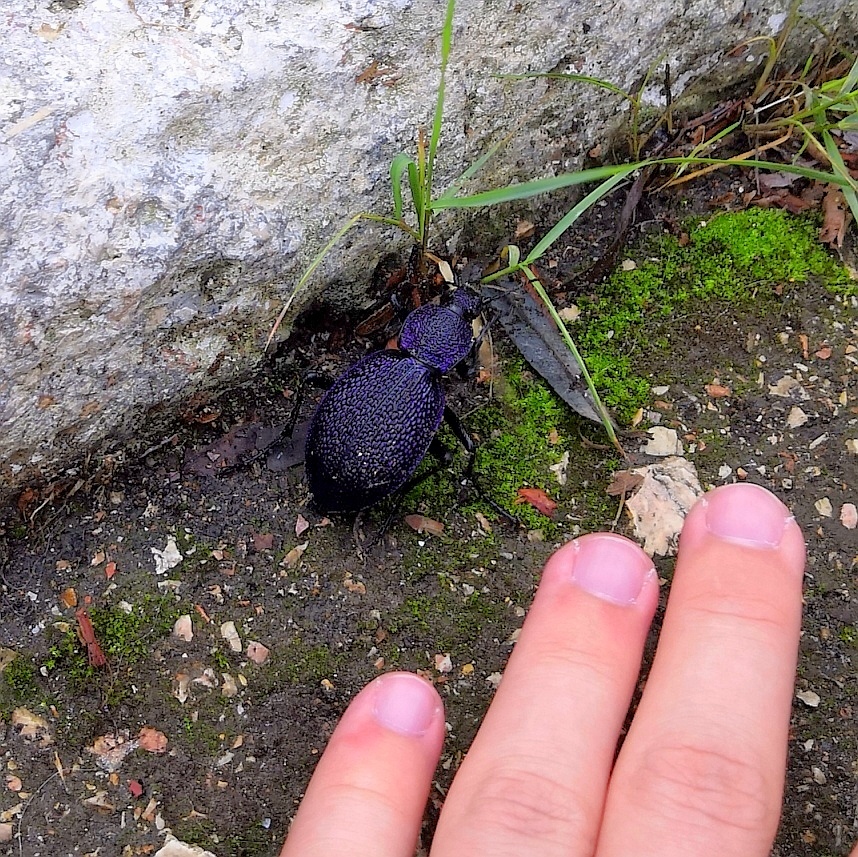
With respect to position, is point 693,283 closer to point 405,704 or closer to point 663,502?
point 663,502

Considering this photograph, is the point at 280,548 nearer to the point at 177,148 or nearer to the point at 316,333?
the point at 316,333

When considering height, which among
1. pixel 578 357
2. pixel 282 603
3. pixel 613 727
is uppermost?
pixel 578 357

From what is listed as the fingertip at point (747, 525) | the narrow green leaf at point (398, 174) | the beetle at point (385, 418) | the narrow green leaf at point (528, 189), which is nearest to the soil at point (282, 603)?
the beetle at point (385, 418)

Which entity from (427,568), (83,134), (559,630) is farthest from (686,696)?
(83,134)

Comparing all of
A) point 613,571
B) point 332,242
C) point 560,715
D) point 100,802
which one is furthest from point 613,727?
point 332,242

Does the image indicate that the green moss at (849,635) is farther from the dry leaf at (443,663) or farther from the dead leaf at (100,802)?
the dead leaf at (100,802)

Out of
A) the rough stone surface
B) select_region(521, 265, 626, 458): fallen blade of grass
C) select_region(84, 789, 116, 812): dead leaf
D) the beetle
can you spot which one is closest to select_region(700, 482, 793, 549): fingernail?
select_region(521, 265, 626, 458): fallen blade of grass
